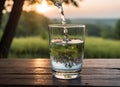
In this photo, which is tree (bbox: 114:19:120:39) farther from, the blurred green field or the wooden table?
the wooden table

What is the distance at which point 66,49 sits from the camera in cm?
119

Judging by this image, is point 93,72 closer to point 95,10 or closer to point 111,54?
point 95,10

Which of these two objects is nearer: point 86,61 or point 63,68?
point 63,68

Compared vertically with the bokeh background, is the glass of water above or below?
above

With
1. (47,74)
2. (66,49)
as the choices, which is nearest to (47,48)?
(47,74)

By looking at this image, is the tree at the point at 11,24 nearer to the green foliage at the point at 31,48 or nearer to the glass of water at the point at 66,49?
the green foliage at the point at 31,48

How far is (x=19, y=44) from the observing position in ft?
15.1

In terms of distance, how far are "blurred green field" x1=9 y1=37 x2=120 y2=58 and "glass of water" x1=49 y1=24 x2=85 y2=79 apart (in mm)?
3076

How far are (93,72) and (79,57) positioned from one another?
126 millimetres

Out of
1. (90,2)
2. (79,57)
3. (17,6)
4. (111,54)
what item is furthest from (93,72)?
(111,54)

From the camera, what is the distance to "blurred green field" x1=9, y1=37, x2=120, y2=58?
441 cm

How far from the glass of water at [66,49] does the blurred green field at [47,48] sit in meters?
3.08

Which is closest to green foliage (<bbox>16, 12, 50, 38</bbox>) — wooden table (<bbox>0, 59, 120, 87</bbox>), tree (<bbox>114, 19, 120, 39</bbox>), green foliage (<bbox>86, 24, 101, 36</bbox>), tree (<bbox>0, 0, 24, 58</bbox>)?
green foliage (<bbox>86, 24, 101, 36</bbox>)

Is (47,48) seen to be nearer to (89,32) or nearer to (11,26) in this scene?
(89,32)
